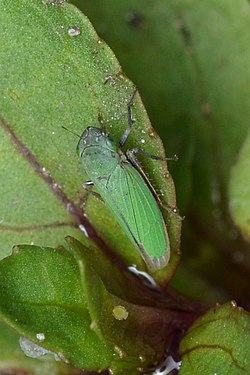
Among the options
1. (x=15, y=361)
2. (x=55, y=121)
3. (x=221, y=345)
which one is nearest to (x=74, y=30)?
(x=55, y=121)

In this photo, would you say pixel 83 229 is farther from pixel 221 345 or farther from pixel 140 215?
pixel 221 345

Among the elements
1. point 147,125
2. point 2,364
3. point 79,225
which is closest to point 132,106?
point 147,125

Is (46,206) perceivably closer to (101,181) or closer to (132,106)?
(101,181)

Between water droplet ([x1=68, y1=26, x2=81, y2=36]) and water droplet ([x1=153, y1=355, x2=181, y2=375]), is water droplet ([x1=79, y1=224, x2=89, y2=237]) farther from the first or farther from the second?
water droplet ([x1=68, y1=26, x2=81, y2=36])

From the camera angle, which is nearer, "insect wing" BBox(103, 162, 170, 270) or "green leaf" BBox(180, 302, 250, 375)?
"green leaf" BBox(180, 302, 250, 375)

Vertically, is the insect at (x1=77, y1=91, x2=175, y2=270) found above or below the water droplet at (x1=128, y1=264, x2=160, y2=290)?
above

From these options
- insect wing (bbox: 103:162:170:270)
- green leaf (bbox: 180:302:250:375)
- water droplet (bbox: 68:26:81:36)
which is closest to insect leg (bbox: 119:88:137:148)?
insect wing (bbox: 103:162:170:270)
